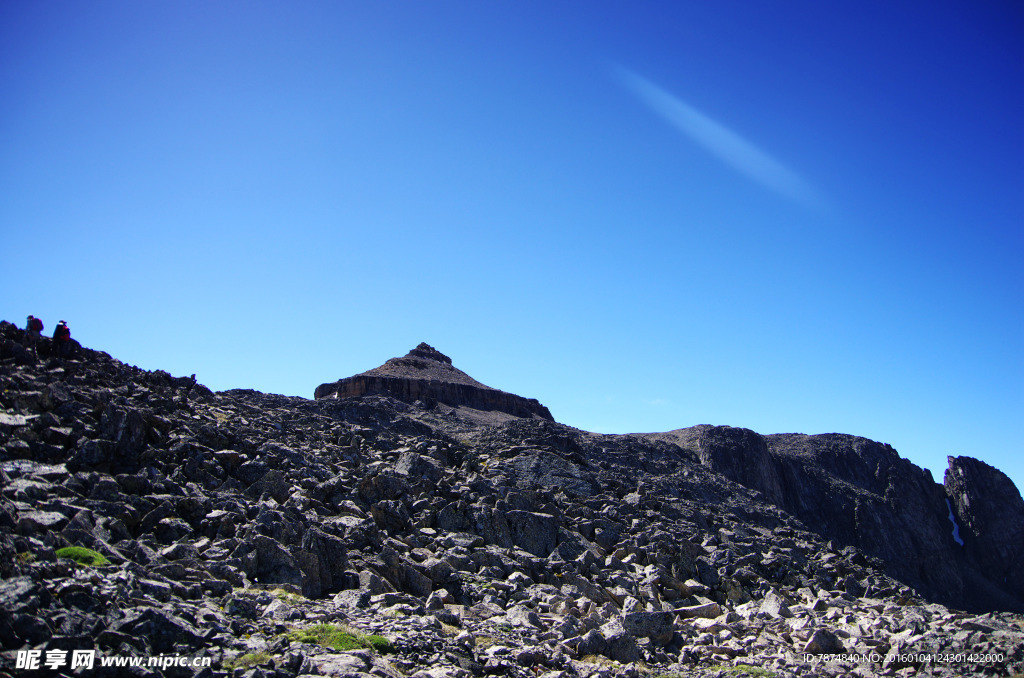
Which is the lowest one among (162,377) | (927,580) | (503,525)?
(927,580)

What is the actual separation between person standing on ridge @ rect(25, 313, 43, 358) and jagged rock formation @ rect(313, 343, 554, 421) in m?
38.6

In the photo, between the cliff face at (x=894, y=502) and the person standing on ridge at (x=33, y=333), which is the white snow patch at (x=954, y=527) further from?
the person standing on ridge at (x=33, y=333)

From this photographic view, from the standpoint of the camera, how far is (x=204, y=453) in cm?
2544

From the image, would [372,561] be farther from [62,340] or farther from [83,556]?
[62,340]

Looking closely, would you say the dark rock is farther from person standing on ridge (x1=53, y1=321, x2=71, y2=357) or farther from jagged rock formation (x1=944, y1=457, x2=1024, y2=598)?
jagged rock formation (x1=944, y1=457, x2=1024, y2=598)

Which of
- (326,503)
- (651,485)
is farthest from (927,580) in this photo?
(326,503)

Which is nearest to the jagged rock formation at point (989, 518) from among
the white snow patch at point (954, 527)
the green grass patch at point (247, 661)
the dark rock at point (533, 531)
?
the white snow patch at point (954, 527)

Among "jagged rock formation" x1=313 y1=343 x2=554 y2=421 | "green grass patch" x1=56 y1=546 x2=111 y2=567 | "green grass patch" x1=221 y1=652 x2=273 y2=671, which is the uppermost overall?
"jagged rock formation" x1=313 y1=343 x2=554 y2=421

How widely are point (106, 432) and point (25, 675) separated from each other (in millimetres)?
14414

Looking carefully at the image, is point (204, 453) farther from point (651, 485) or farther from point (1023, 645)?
point (651, 485)

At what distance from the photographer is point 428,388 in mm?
74250

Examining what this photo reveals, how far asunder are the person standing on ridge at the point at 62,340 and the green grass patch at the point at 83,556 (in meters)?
18.6

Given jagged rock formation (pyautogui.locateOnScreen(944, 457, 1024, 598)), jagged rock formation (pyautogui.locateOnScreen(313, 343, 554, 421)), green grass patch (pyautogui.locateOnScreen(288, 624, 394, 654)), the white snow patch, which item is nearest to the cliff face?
jagged rock formation (pyautogui.locateOnScreen(944, 457, 1024, 598))

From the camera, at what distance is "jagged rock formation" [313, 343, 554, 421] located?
237 ft
